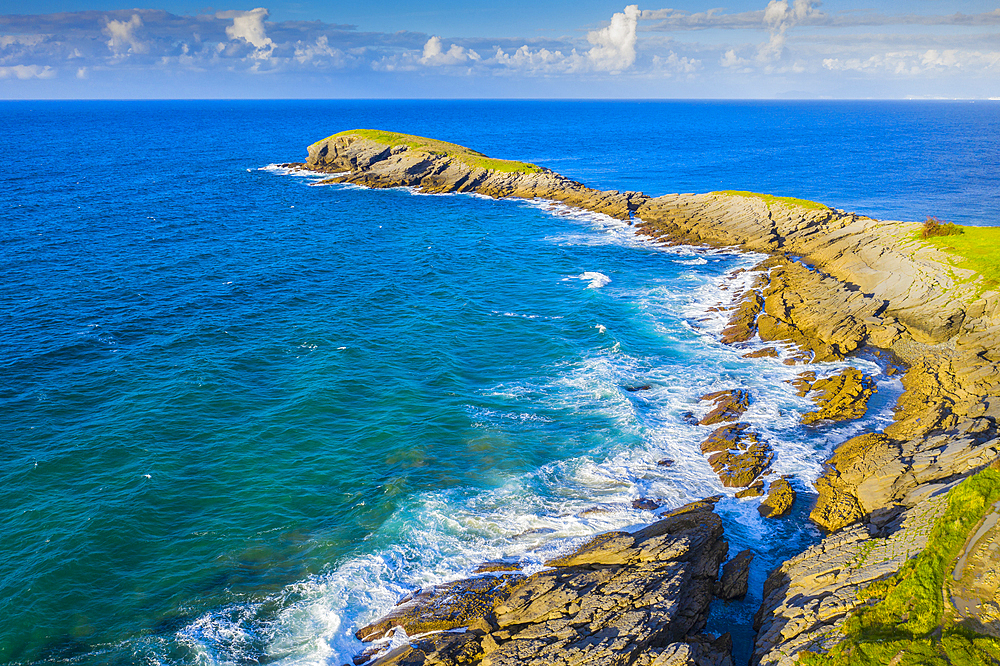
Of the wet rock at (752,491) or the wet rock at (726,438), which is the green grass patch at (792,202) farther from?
the wet rock at (752,491)

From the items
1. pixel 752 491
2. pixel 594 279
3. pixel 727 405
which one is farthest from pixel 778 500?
pixel 594 279

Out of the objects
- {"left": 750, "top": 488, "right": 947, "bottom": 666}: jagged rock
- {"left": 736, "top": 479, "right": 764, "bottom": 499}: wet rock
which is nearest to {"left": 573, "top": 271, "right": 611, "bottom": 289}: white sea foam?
{"left": 736, "top": 479, "right": 764, "bottom": 499}: wet rock

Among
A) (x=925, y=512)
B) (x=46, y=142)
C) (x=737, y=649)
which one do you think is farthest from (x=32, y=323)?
(x=46, y=142)

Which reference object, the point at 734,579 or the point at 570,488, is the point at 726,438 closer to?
the point at 570,488

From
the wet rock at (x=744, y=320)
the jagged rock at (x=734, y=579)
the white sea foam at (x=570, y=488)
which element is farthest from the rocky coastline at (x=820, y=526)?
the white sea foam at (x=570, y=488)

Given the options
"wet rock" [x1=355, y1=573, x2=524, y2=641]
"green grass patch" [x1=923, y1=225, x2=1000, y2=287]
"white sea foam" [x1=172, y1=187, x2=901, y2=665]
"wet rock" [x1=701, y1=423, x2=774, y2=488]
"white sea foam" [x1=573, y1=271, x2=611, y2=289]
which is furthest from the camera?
"white sea foam" [x1=573, y1=271, x2=611, y2=289]

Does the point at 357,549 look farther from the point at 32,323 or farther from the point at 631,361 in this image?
the point at 32,323

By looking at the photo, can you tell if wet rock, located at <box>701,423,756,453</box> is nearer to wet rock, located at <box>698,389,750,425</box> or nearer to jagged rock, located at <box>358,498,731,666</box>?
wet rock, located at <box>698,389,750,425</box>
